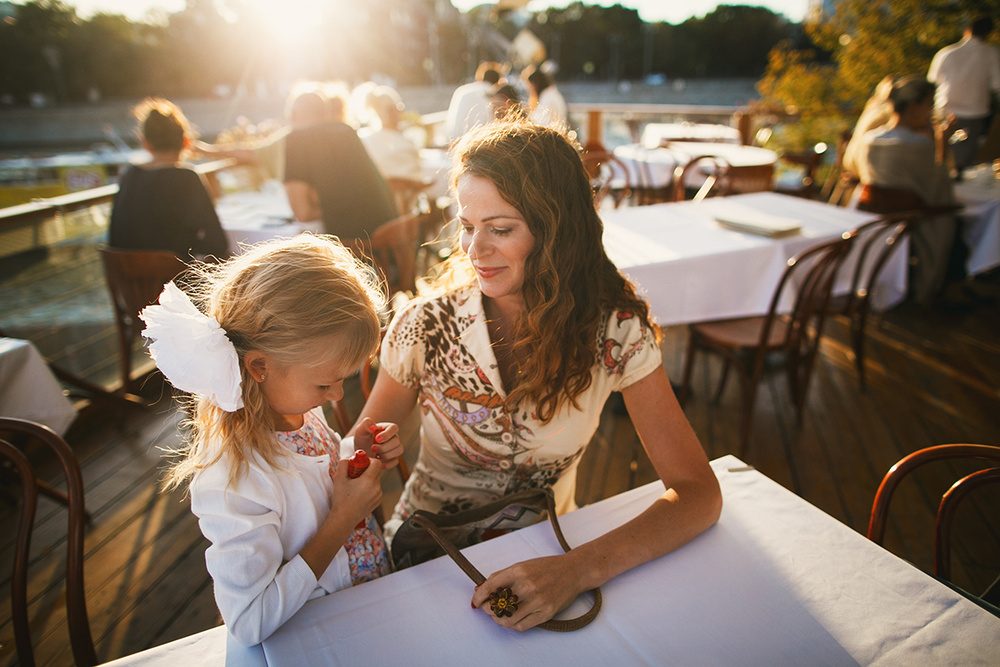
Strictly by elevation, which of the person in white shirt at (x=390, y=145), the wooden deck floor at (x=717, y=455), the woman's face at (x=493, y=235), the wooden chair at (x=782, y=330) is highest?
the person in white shirt at (x=390, y=145)

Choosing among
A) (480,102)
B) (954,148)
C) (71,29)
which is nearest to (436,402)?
(480,102)

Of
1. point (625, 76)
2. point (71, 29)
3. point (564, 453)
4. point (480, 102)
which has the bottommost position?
point (564, 453)

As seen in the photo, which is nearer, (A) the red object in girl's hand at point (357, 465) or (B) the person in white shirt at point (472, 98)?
(A) the red object in girl's hand at point (357, 465)

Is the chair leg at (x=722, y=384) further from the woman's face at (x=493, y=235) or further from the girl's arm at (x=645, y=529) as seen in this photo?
the woman's face at (x=493, y=235)

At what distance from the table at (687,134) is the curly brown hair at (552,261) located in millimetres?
5263

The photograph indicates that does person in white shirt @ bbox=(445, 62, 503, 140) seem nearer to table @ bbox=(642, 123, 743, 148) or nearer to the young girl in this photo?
table @ bbox=(642, 123, 743, 148)

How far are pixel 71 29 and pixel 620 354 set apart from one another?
40.7 m

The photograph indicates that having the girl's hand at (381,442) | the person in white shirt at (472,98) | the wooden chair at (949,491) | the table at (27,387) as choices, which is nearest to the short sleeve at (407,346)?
the girl's hand at (381,442)

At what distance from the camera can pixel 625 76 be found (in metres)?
38.8

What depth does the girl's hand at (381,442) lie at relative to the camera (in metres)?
0.99

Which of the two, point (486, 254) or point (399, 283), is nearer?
point (486, 254)

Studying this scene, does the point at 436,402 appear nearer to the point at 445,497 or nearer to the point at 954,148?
the point at 445,497

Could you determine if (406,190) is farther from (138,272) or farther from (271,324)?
(271,324)

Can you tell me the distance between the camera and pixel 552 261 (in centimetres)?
106
